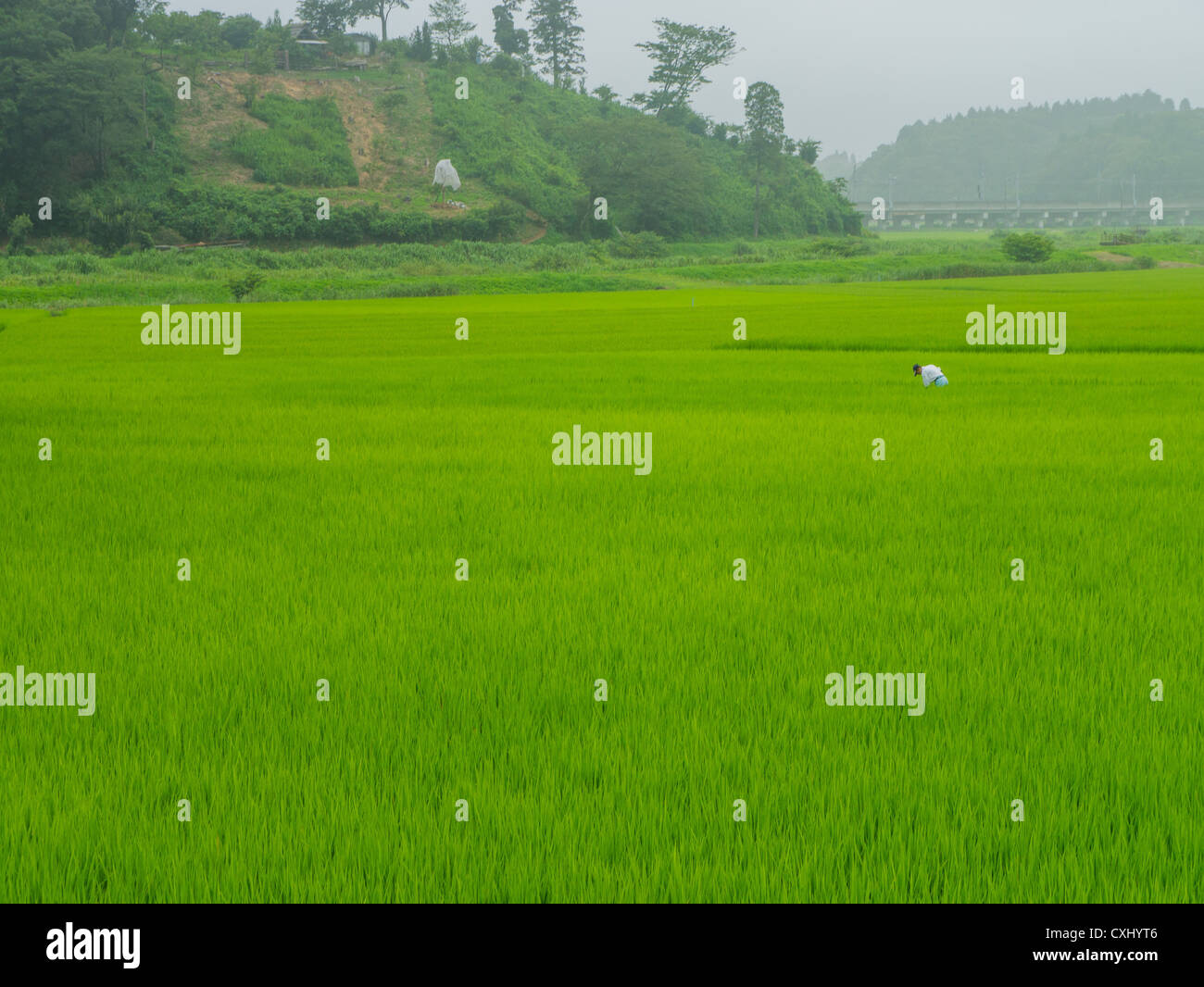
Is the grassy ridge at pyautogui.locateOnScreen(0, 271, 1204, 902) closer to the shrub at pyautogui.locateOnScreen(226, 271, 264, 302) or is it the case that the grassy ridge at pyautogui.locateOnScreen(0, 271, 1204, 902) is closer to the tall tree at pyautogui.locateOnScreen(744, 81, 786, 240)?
the shrub at pyautogui.locateOnScreen(226, 271, 264, 302)

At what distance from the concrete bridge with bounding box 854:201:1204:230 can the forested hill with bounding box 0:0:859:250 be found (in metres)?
51.4

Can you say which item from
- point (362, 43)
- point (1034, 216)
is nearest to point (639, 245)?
point (362, 43)

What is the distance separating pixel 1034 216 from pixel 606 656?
180 meters

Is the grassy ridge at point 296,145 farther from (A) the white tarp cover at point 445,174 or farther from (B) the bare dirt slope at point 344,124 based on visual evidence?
(A) the white tarp cover at point 445,174

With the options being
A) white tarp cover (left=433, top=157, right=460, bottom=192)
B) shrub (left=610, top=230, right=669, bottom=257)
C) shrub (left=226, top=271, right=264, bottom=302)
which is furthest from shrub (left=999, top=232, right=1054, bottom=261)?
shrub (left=226, top=271, right=264, bottom=302)

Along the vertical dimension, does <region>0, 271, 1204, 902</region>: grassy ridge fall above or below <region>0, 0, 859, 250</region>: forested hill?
below

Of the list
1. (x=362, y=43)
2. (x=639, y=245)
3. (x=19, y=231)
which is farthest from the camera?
(x=362, y=43)

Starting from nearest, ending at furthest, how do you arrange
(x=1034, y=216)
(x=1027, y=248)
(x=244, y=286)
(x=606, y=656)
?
(x=606, y=656)
(x=244, y=286)
(x=1027, y=248)
(x=1034, y=216)

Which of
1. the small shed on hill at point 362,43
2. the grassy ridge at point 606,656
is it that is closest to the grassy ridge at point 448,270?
the grassy ridge at point 606,656

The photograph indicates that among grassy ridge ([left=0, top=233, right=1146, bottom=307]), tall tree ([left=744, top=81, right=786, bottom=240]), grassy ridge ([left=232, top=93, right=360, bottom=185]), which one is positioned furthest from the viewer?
tall tree ([left=744, top=81, right=786, bottom=240])

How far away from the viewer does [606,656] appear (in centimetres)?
509

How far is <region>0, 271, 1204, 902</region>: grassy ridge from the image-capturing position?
10.6 ft

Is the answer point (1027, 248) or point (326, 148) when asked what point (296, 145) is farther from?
point (1027, 248)
